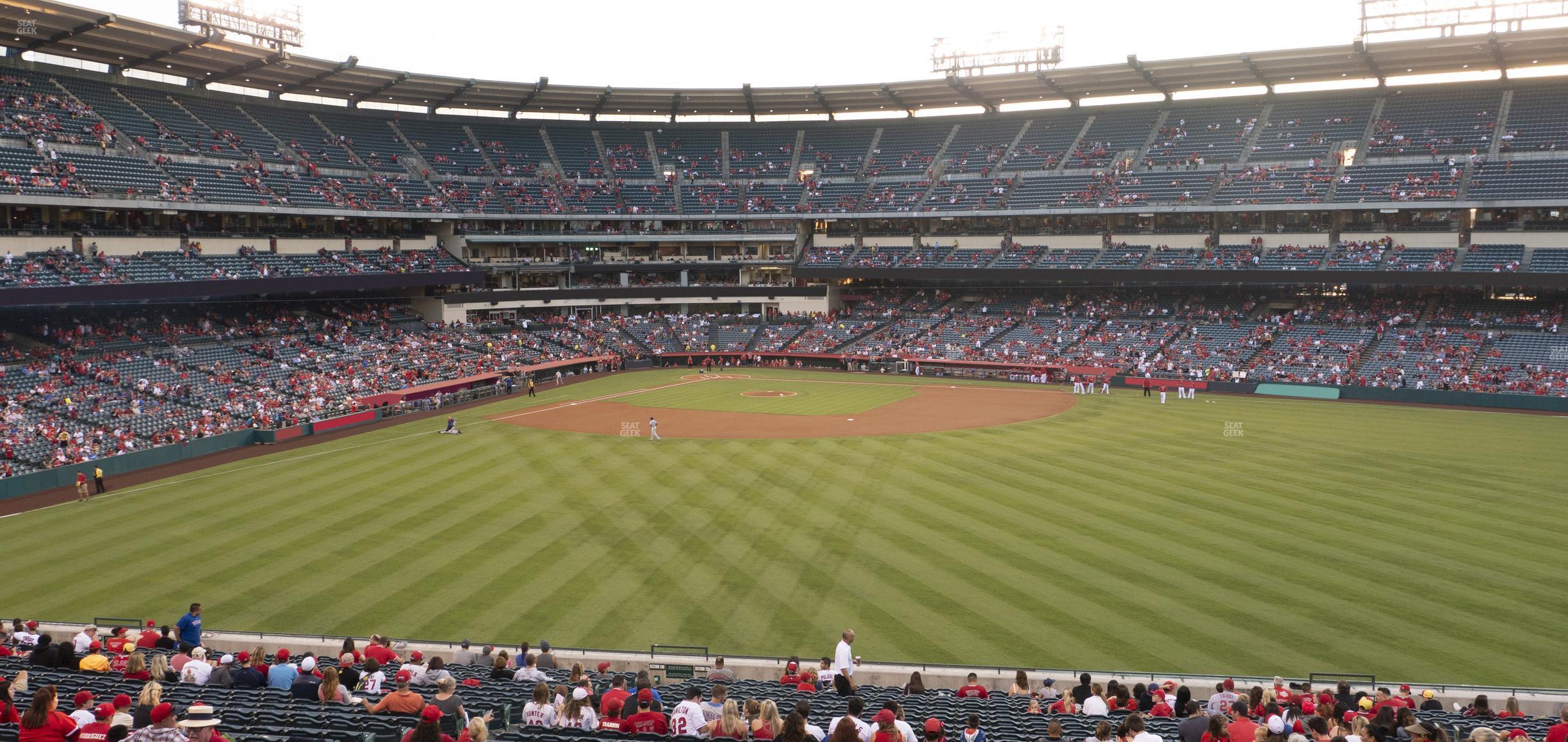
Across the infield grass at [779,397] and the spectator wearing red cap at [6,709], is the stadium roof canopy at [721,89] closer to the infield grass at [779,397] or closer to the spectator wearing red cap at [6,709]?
the infield grass at [779,397]

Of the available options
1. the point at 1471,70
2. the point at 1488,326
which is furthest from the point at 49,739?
the point at 1471,70

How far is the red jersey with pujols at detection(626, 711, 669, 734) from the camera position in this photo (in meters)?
10.3

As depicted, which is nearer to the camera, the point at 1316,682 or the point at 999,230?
the point at 1316,682

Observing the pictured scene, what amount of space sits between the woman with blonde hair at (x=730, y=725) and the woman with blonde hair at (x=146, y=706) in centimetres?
564

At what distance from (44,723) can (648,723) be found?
5.71 metres

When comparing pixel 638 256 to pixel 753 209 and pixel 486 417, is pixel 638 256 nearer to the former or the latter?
pixel 753 209

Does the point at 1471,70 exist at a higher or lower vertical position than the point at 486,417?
higher

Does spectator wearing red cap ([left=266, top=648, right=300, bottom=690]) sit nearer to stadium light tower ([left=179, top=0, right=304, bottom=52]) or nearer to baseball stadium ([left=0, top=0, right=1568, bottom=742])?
baseball stadium ([left=0, top=0, right=1568, bottom=742])

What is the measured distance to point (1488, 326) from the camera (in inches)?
2104

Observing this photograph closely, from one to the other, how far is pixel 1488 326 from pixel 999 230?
33616 mm

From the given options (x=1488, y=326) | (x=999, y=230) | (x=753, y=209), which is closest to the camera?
(x=1488, y=326)

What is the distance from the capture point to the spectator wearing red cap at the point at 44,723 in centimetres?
839

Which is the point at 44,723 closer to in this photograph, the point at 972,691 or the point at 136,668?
the point at 136,668

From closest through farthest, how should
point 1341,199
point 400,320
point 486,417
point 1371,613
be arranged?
point 1371,613, point 486,417, point 1341,199, point 400,320
